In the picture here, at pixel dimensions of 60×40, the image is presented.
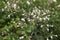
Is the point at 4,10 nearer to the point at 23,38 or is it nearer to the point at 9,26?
the point at 9,26

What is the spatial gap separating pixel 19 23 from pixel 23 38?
42 centimetres

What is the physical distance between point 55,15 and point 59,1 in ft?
2.61

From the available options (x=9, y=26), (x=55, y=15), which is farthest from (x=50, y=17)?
(x=9, y=26)

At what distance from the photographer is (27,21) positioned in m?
5.94

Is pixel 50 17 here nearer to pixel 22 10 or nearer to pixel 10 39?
pixel 22 10

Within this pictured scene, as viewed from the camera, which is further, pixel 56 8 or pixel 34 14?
pixel 56 8

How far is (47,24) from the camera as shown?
5902mm

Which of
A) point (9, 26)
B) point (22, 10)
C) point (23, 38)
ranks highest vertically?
point (22, 10)

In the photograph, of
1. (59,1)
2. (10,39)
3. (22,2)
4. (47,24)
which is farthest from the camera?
(59,1)

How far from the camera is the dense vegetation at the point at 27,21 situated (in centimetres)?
565

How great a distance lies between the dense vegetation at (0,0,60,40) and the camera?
18.5 ft

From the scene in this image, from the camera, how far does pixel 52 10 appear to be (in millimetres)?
6461

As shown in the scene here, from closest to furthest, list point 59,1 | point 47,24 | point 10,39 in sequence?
point 10,39
point 47,24
point 59,1

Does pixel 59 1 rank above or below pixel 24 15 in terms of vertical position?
above
